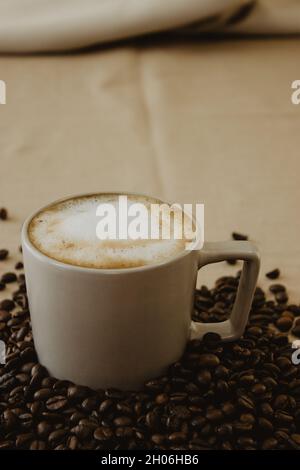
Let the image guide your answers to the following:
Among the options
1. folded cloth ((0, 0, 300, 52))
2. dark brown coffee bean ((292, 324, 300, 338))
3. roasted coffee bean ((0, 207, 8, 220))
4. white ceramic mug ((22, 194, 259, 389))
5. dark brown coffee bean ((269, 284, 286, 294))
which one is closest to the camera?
white ceramic mug ((22, 194, 259, 389))

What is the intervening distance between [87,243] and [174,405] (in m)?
0.19

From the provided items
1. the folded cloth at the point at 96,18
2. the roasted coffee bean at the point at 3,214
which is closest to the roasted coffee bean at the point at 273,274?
the roasted coffee bean at the point at 3,214

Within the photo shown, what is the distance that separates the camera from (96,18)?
5.69 ft

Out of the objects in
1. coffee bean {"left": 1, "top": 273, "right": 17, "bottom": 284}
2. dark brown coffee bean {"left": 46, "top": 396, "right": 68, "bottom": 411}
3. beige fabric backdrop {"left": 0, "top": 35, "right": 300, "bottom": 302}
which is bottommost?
dark brown coffee bean {"left": 46, "top": 396, "right": 68, "bottom": 411}

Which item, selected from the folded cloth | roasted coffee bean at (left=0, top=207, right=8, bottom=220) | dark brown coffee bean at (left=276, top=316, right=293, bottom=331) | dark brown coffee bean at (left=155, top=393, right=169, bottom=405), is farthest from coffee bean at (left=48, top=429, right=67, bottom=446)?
the folded cloth

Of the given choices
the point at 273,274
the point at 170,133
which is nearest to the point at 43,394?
the point at 273,274

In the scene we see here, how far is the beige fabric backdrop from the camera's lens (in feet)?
3.93

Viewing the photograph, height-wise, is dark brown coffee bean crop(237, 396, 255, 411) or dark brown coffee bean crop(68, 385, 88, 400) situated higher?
dark brown coffee bean crop(68, 385, 88, 400)

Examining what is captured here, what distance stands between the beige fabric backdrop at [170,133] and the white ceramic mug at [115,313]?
28cm

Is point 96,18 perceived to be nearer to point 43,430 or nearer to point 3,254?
point 3,254

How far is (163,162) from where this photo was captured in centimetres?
136

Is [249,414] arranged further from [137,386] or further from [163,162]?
[163,162]

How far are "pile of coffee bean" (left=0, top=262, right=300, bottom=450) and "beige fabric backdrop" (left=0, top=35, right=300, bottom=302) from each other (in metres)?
0.25

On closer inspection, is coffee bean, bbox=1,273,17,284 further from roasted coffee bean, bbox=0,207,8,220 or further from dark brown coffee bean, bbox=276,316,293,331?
dark brown coffee bean, bbox=276,316,293,331
